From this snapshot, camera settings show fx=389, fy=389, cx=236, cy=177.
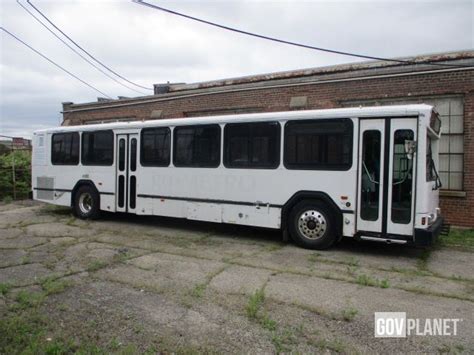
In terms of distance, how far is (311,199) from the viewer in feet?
24.6

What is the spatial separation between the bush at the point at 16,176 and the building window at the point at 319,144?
506 inches

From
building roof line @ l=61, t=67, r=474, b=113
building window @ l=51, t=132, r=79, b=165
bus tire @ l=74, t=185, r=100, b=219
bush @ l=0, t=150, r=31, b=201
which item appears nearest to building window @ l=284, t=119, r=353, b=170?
building roof line @ l=61, t=67, r=474, b=113

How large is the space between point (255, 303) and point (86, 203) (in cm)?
778

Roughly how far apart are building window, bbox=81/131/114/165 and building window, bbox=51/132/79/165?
1.04 feet

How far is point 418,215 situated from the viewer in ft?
21.3

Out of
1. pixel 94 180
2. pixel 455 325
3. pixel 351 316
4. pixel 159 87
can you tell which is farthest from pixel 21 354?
pixel 159 87

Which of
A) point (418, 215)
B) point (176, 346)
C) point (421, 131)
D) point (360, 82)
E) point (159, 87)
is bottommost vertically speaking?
point (176, 346)

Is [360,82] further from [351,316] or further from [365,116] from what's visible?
[351,316]

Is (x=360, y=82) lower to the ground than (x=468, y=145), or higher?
higher

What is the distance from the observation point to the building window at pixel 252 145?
7848 millimetres

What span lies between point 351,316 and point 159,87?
56.4 feet

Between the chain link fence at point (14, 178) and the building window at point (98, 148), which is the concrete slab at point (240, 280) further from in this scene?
the chain link fence at point (14, 178)

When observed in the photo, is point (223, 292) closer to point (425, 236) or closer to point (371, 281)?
point (371, 281)

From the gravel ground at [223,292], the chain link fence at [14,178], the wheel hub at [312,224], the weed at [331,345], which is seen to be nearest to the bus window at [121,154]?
the gravel ground at [223,292]
